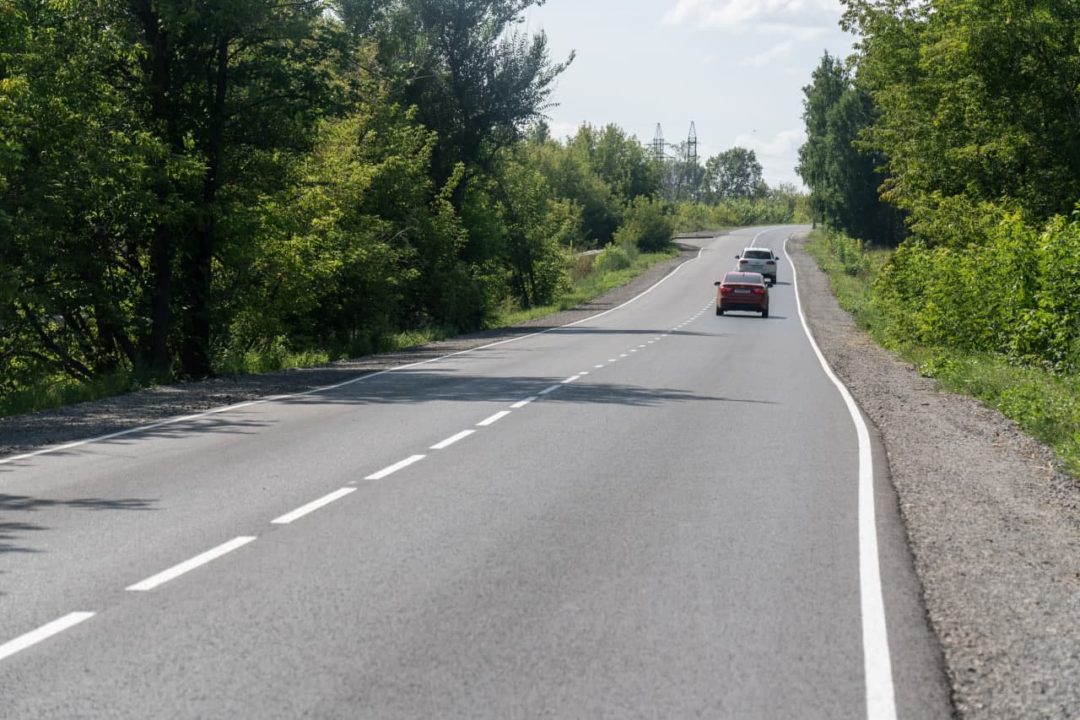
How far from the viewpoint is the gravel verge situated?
5.41 meters

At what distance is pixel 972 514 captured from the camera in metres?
9.42

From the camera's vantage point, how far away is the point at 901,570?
7484 millimetres

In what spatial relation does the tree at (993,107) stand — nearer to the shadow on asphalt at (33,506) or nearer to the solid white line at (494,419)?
the solid white line at (494,419)

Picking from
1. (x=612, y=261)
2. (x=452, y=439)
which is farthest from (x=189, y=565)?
(x=612, y=261)

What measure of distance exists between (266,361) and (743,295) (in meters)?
23.8

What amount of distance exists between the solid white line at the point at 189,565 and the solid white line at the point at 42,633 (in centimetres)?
54

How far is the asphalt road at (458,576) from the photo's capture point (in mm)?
5098

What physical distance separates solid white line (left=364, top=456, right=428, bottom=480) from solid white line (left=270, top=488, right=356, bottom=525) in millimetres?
677

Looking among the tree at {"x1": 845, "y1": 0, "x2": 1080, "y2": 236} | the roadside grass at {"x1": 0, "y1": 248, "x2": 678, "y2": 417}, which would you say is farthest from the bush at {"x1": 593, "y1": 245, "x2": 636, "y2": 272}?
the tree at {"x1": 845, "y1": 0, "x2": 1080, "y2": 236}

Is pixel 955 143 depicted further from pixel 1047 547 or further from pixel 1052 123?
pixel 1047 547

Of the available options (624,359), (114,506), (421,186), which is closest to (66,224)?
(624,359)

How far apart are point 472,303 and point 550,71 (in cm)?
1083

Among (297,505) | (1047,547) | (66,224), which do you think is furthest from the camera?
(66,224)

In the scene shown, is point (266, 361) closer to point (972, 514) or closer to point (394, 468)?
point (394, 468)
